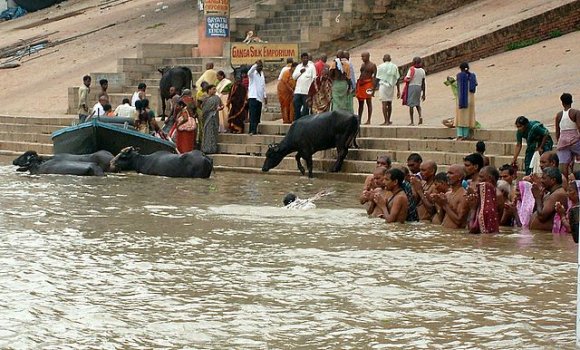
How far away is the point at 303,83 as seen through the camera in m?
21.6

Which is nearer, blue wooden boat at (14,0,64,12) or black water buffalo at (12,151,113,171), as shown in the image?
black water buffalo at (12,151,113,171)

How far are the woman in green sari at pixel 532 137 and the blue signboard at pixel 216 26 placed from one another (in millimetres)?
12406

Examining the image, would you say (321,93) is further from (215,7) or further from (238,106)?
(215,7)

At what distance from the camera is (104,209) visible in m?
15.7

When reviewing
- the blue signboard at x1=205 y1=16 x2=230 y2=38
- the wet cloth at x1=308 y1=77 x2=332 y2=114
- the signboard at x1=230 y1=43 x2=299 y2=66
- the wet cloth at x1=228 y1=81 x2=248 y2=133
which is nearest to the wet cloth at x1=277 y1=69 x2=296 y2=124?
the wet cloth at x1=228 y1=81 x2=248 y2=133

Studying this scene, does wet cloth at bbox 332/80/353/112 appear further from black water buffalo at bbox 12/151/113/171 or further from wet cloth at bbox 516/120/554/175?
wet cloth at bbox 516/120/554/175

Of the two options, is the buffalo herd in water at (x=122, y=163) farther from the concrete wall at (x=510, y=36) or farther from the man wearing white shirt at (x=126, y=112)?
the concrete wall at (x=510, y=36)

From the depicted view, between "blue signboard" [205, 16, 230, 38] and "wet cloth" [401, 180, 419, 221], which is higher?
"blue signboard" [205, 16, 230, 38]

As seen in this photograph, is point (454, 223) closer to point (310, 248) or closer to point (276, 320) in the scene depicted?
point (310, 248)

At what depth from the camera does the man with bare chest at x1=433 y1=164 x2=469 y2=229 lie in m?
13.2

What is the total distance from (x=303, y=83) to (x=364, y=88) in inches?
41.3

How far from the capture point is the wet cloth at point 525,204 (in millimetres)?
13305

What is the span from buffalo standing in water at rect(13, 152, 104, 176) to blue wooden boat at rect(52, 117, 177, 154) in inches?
44.2

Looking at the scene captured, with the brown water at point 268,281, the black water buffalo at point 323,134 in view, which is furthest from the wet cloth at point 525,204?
the black water buffalo at point 323,134
